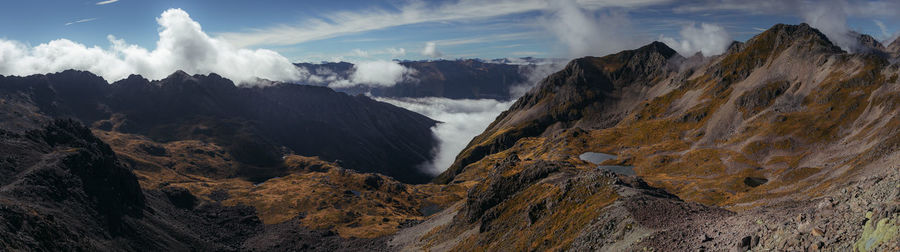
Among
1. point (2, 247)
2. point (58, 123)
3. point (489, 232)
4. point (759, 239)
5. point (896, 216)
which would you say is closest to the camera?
point (896, 216)

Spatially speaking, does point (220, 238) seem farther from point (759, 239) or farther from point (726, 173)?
point (726, 173)

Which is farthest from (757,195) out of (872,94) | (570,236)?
(872,94)

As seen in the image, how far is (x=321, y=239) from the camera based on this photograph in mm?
184875

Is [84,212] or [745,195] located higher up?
[745,195]

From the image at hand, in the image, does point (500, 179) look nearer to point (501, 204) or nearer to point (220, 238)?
point (501, 204)

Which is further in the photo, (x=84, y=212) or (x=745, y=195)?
(x=84, y=212)

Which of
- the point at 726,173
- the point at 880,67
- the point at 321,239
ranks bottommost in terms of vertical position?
→ the point at 321,239

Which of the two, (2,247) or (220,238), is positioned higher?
(2,247)

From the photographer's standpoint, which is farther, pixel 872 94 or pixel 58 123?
pixel 58 123

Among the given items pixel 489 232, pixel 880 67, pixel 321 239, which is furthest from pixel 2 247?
pixel 880 67

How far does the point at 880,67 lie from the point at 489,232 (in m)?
201

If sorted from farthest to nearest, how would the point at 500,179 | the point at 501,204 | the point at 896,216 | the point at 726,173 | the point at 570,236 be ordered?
the point at 726,173, the point at 500,179, the point at 501,204, the point at 570,236, the point at 896,216

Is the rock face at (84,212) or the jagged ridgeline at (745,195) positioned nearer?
the jagged ridgeline at (745,195)

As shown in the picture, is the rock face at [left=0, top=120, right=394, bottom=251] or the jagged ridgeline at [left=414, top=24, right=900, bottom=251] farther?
the rock face at [left=0, top=120, right=394, bottom=251]
